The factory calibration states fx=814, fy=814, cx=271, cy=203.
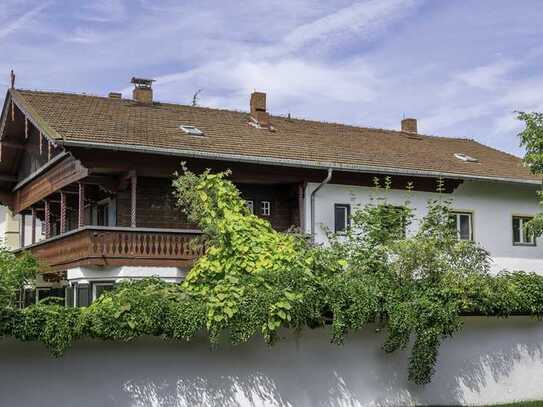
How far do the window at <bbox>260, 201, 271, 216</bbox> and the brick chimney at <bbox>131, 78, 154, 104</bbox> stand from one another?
5.51 meters

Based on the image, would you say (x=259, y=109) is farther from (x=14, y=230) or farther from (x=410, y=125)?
(x=14, y=230)

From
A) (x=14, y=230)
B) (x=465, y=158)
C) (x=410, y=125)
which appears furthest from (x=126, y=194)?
(x=410, y=125)

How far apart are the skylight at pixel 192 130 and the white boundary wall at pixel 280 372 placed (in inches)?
398

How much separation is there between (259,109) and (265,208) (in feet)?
14.7

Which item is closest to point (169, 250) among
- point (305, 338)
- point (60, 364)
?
point (305, 338)

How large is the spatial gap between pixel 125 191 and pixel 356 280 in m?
9.88

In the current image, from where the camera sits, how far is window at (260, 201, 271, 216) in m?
22.3

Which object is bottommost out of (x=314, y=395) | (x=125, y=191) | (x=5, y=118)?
(x=314, y=395)

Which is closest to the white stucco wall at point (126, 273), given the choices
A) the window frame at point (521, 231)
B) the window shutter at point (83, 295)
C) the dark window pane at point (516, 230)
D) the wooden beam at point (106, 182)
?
the window shutter at point (83, 295)

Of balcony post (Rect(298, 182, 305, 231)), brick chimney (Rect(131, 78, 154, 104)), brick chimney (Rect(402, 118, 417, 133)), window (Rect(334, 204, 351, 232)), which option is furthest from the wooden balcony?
brick chimney (Rect(402, 118, 417, 133))

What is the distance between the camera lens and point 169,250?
62.3ft

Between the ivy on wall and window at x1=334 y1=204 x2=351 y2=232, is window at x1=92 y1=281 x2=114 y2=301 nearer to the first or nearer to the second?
the ivy on wall

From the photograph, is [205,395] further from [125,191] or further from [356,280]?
[125,191]

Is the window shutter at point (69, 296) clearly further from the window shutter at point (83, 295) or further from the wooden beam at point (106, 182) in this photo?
the wooden beam at point (106, 182)
